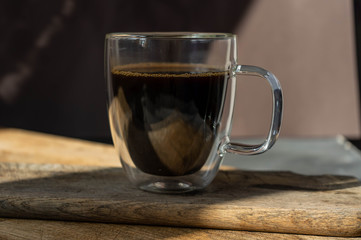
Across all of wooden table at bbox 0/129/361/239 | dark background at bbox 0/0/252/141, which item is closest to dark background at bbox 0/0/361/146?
dark background at bbox 0/0/252/141

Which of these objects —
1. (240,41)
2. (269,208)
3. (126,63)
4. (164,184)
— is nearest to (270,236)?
(269,208)

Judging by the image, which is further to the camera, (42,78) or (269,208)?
(42,78)

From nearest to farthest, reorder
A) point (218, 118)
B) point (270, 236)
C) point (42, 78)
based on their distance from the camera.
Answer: point (270, 236) → point (218, 118) → point (42, 78)

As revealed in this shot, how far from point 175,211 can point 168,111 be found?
0.12m

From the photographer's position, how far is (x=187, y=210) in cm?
60

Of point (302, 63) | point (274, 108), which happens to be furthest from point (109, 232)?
point (302, 63)

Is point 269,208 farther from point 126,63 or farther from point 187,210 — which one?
point 126,63

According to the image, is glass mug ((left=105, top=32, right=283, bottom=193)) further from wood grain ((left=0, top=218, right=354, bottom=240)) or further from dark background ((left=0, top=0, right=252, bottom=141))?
dark background ((left=0, top=0, right=252, bottom=141))

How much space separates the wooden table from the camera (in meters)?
0.59

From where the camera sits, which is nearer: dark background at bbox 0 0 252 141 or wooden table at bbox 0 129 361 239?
wooden table at bbox 0 129 361 239

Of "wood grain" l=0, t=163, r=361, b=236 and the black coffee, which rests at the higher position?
the black coffee

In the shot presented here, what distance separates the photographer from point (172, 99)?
2.10 feet

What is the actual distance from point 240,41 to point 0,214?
5.48 feet

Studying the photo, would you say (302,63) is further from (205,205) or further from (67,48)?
(205,205)
